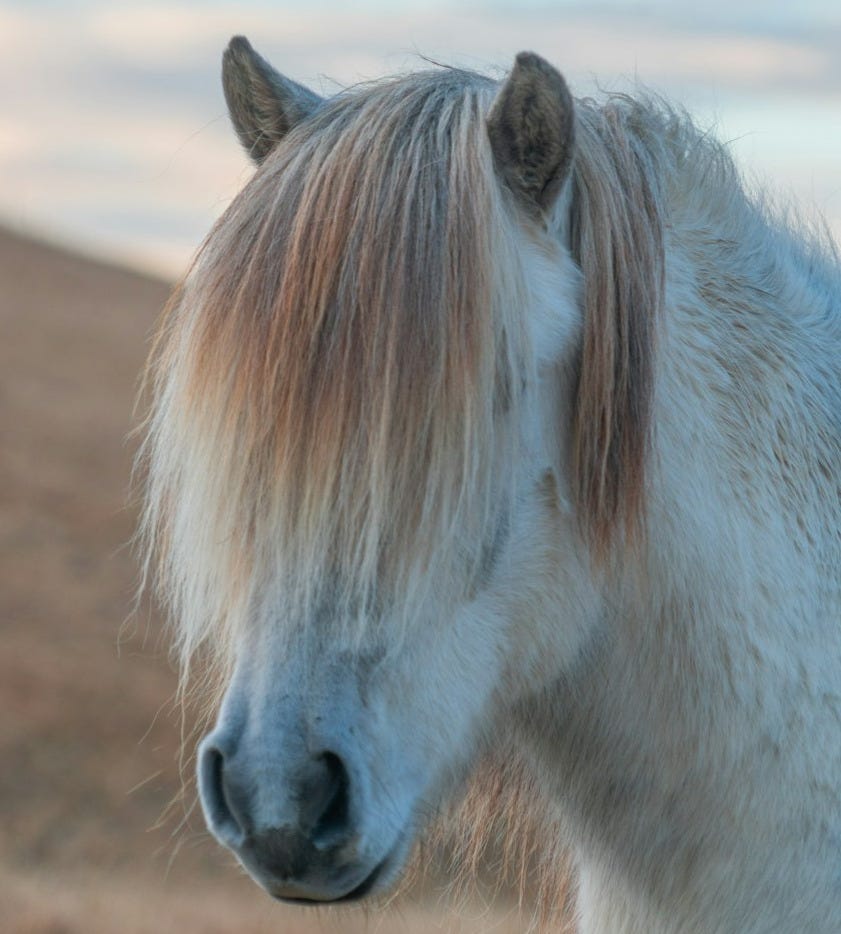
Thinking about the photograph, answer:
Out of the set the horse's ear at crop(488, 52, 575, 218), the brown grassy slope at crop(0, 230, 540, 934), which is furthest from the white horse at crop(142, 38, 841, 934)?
the brown grassy slope at crop(0, 230, 540, 934)

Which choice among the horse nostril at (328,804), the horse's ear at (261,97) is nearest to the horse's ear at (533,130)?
the horse's ear at (261,97)

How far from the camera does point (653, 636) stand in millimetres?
2152

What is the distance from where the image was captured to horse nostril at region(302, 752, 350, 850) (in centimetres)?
176

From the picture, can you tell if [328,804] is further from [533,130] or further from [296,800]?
[533,130]

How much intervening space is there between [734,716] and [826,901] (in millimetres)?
332

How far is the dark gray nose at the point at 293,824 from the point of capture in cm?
175

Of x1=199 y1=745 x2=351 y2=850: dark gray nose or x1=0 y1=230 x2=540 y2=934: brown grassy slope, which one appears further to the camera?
x1=0 y1=230 x2=540 y2=934: brown grassy slope

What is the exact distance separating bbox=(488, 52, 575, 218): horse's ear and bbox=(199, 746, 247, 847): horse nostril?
98cm

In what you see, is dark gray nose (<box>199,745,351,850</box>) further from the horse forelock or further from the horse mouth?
the horse forelock

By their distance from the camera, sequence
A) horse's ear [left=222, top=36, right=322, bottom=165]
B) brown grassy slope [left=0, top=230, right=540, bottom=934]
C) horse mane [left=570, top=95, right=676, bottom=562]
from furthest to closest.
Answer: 1. brown grassy slope [left=0, top=230, right=540, bottom=934]
2. horse's ear [left=222, top=36, right=322, bottom=165]
3. horse mane [left=570, top=95, right=676, bottom=562]

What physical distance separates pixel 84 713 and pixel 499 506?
36.0ft

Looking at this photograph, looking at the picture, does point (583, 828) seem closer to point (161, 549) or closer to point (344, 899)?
point (344, 899)

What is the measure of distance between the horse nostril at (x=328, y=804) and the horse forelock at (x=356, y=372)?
226 mm

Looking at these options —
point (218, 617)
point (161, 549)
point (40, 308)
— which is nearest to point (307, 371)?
point (218, 617)
